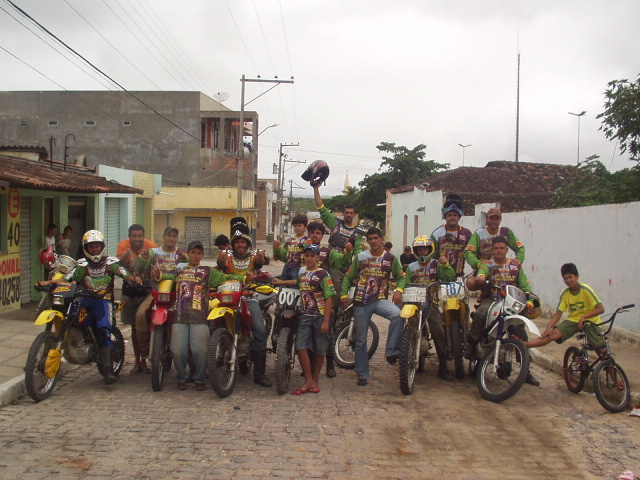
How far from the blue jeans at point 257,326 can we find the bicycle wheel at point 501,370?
237 centimetres

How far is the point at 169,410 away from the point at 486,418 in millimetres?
2992

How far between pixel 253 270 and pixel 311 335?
1.04 meters

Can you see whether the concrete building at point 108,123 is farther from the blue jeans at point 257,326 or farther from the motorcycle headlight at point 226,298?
the motorcycle headlight at point 226,298

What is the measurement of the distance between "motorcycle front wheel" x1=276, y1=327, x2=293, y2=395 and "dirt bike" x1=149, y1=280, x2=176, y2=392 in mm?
1215

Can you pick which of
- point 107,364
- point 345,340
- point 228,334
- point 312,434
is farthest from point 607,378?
point 107,364

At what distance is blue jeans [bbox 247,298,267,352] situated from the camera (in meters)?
7.07

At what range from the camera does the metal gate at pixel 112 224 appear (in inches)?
790

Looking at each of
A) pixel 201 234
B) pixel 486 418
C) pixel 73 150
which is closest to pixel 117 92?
pixel 73 150

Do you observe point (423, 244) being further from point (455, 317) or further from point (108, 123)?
point (108, 123)

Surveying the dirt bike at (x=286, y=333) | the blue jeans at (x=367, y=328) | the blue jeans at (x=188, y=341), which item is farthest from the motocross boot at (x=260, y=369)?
the blue jeans at (x=367, y=328)

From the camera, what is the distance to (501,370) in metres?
6.70

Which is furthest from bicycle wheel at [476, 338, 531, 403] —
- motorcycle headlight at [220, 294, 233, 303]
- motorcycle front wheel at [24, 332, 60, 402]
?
motorcycle front wheel at [24, 332, 60, 402]

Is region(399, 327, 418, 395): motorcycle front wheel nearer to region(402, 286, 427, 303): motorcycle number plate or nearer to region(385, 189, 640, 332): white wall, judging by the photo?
region(402, 286, 427, 303): motorcycle number plate

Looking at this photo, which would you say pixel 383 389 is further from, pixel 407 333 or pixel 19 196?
pixel 19 196
